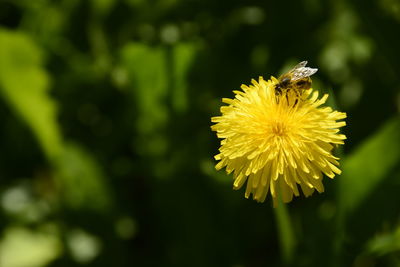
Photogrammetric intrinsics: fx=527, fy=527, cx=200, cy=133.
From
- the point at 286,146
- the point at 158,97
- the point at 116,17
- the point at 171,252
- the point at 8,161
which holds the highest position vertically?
the point at 116,17

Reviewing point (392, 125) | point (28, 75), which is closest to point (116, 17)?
point (28, 75)

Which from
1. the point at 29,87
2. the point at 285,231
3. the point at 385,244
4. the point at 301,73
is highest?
the point at 29,87

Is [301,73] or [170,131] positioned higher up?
[170,131]

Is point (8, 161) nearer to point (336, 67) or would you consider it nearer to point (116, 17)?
point (116, 17)

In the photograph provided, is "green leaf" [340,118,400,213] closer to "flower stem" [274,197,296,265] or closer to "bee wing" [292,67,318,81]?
"flower stem" [274,197,296,265]

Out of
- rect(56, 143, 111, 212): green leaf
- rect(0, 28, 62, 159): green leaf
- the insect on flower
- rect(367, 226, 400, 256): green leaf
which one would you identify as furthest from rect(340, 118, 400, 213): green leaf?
rect(0, 28, 62, 159): green leaf

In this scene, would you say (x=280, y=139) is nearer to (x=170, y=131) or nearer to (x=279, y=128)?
→ (x=279, y=128)

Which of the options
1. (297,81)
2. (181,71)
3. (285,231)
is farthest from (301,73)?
(181,71)
